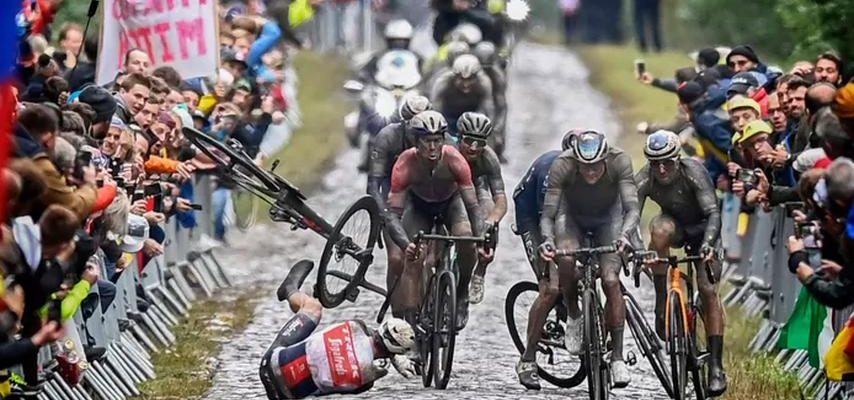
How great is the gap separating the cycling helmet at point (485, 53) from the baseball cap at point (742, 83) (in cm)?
702

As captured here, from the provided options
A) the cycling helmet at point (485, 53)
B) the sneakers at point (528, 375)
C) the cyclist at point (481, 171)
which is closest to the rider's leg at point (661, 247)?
the sneakers at point (528, 375)

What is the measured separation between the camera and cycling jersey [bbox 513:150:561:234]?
1725 cm

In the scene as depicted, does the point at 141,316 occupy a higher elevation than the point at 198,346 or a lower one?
higher

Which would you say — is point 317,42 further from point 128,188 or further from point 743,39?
point 128,188

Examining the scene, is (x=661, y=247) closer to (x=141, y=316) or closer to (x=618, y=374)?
(x=618, y=374)

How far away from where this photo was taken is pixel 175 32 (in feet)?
70.8

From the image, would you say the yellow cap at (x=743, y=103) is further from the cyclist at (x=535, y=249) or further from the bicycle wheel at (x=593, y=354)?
the bicycle wheel at (x=593, y=354)

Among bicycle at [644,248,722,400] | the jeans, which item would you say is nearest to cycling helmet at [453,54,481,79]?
the jeans

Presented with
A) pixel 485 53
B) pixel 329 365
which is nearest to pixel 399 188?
pixel 329 365

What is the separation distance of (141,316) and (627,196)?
4.33 metres

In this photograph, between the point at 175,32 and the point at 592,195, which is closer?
the point at 592,195

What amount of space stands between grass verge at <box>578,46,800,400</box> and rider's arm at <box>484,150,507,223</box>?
199 cm

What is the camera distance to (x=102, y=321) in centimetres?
1633

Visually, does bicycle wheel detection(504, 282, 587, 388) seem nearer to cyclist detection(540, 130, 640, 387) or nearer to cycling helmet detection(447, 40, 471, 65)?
cyclist detection(540, 130, 640, 387)
